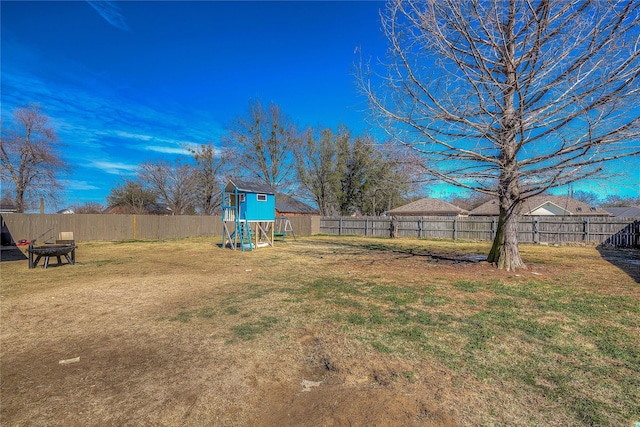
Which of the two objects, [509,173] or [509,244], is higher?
[509,173]

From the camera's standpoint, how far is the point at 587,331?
380cm

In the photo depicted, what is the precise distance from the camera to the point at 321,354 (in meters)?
3.24

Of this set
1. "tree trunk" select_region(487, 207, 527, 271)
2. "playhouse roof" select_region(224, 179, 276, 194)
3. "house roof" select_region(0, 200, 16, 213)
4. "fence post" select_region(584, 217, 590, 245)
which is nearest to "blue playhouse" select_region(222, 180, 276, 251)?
"playhouse roof" select_region(224, 179, 276, 194)

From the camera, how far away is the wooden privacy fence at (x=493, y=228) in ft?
50.8

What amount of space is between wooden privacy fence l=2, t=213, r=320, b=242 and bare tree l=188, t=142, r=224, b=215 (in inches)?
374

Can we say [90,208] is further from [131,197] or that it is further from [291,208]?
[291,208]

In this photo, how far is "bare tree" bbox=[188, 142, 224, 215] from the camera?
31.6 meters

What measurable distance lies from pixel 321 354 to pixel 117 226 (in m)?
19.9

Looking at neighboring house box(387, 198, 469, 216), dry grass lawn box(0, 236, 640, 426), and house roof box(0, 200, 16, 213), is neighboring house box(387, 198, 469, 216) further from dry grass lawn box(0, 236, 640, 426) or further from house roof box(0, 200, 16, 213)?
house roof box(0, 200, 16, 213)

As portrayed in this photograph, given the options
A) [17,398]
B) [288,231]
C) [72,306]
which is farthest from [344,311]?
[288,231]

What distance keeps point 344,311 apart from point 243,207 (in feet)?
33.4

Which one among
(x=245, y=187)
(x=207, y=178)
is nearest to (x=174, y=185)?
(x=207, y=178)

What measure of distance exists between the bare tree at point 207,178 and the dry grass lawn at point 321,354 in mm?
26570

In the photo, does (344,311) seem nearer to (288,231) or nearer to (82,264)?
(82,264)
